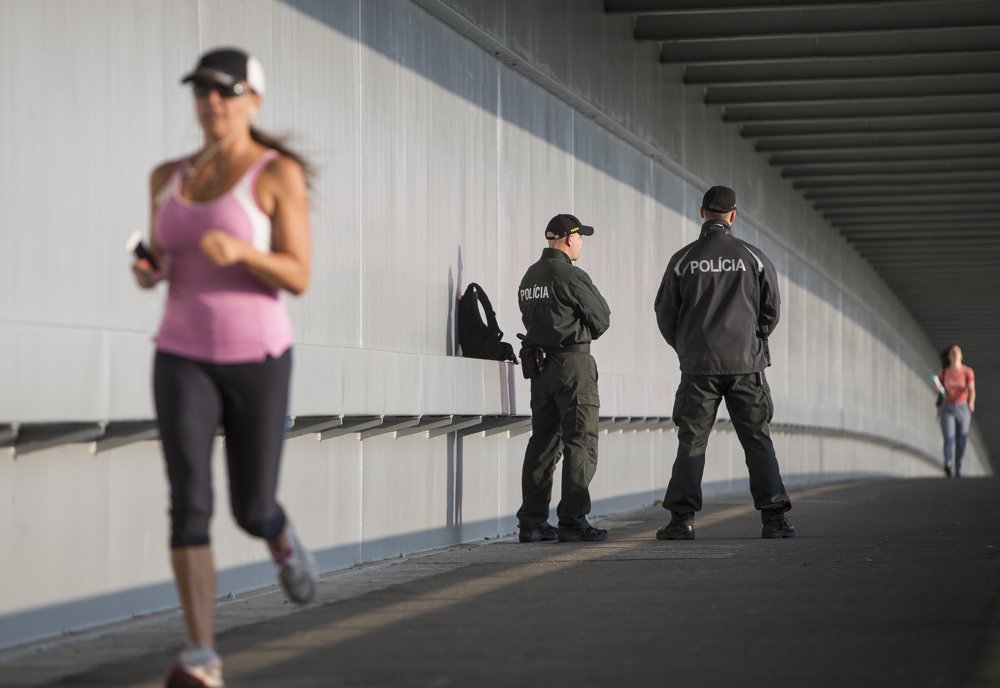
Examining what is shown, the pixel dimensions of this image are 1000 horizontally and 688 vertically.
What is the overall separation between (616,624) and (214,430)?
5.89 ft

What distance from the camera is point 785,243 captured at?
2689 cm

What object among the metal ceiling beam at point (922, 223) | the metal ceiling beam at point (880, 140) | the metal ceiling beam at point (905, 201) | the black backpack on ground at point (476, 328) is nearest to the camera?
the black backpack on ground at point (476, 328)

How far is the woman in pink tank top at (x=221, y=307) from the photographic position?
4641mm

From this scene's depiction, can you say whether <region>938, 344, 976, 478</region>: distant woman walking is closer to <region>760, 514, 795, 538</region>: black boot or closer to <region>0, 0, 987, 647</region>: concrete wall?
<region>0, 0, 987, 647</region>: concrete wall

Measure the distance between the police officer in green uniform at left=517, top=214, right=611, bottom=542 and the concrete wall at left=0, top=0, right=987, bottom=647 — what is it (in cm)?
47

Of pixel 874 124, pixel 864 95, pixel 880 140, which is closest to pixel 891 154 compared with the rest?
pixel 880 140

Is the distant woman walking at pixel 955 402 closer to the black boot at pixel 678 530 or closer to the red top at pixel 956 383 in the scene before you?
the red top at pixel 956 383

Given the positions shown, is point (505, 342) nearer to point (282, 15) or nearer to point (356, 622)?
point (282, 15)

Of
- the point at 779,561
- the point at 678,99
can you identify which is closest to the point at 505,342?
the point at 779,561

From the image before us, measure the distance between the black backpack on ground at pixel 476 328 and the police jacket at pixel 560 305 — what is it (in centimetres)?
83

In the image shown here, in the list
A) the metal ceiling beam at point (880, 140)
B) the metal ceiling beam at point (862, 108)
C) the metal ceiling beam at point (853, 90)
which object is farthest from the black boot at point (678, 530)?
the metal ceiling beam at point (880, 140)

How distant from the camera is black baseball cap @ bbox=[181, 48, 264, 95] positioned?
4.69 meters

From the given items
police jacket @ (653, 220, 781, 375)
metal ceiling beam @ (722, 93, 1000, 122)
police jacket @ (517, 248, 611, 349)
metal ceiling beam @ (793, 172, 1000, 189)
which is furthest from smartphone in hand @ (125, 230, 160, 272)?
metal ceiling beam @ (793, 172, 1000, 189)

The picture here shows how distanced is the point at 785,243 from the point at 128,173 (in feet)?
69.0
